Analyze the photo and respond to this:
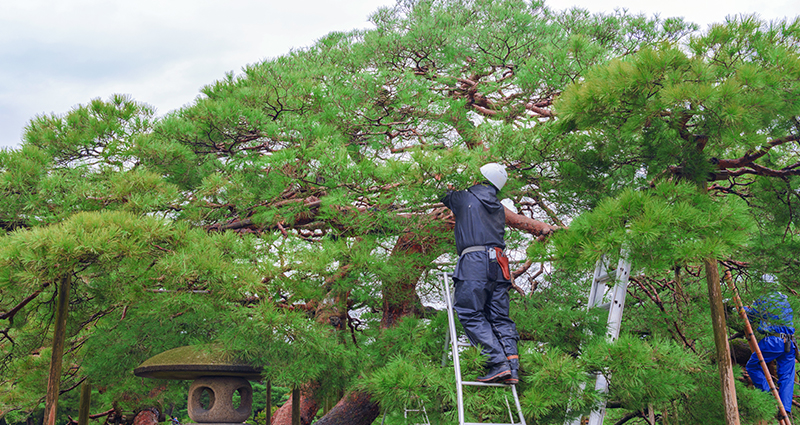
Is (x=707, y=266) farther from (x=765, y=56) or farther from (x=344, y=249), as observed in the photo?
(x=344, y=249)

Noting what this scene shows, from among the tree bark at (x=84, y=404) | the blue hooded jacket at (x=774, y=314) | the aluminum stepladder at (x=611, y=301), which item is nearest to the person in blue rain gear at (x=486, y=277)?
the aluminum stepladder at (x=611, y=301)

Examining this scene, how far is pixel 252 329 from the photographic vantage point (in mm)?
3574

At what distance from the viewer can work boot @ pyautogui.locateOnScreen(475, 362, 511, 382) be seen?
276 centimetres

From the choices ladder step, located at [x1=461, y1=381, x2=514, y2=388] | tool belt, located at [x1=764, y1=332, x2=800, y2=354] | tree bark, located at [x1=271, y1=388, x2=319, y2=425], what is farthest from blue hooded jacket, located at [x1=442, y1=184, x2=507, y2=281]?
tree bark, located at [x1=271, y1=388, x2=319, y2=425]

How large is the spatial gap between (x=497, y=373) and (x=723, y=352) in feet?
4.83

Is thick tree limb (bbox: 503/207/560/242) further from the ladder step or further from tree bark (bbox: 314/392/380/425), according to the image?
tree bark (bbox: 314/392/380/425)

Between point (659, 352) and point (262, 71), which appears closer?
point (659, 352)

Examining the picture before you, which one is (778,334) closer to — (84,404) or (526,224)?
(526,224)

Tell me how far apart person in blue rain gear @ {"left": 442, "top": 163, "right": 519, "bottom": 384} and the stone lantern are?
102 inches

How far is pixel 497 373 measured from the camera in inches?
109

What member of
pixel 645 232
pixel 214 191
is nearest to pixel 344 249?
A: pixel 214 191

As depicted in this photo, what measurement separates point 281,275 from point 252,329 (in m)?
0.45

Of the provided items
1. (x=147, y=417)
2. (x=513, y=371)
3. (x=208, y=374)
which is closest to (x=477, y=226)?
(x=513, y=371)

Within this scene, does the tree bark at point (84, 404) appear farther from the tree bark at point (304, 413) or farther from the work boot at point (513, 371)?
the work boot at point (513, 371)
